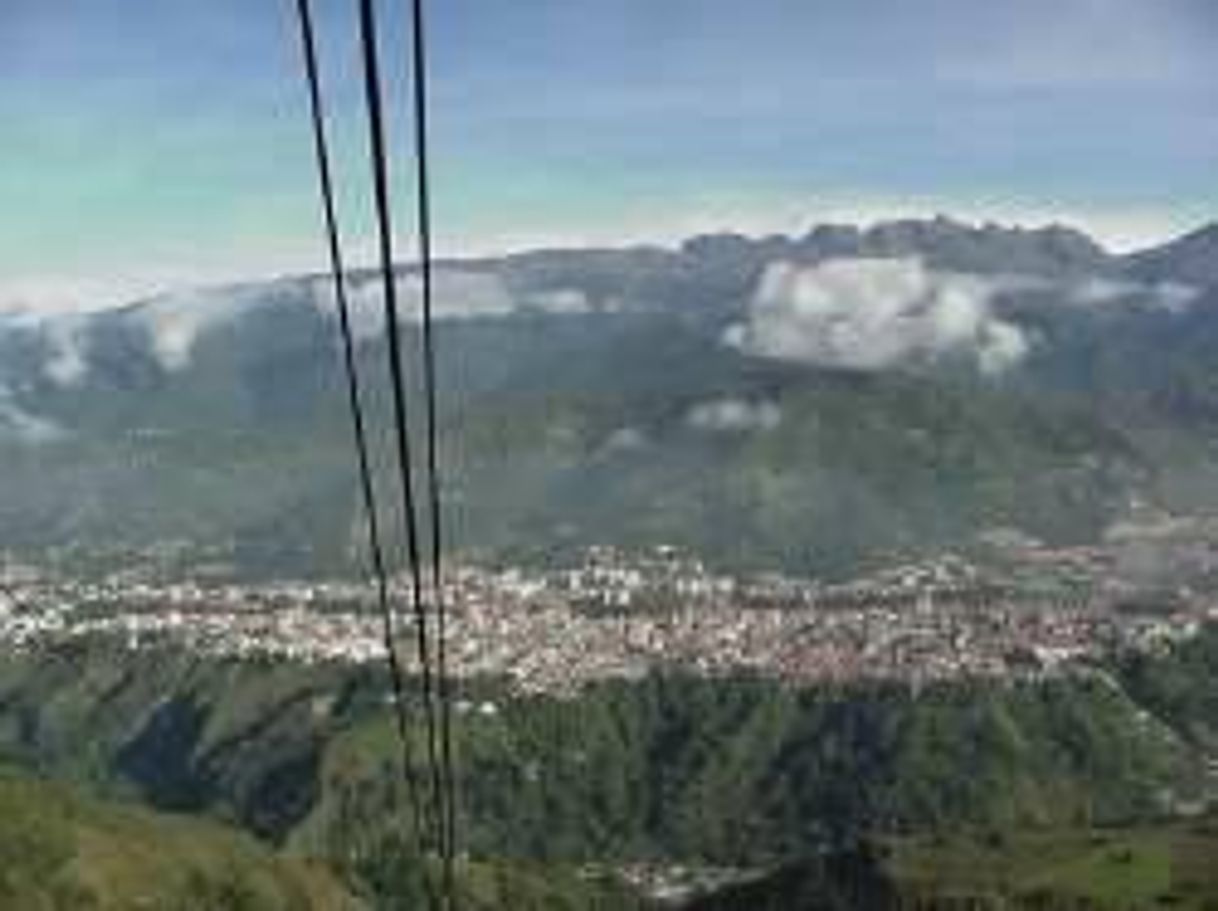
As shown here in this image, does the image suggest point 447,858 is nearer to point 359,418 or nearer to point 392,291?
point 359,418

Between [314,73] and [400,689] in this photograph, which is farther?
[400,689]

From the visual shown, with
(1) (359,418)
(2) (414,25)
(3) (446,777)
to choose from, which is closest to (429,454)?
(1) (359,418)

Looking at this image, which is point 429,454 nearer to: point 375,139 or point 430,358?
point 430,358

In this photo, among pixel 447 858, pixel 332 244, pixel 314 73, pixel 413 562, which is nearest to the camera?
pixel 314 73

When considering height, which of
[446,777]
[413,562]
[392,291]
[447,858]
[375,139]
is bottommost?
[447,858]

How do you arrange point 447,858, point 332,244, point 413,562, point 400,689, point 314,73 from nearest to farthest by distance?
point 314,73, point 332,244, point 413,562, point 400,689, point 447,858

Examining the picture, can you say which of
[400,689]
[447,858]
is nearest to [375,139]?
[400,689]

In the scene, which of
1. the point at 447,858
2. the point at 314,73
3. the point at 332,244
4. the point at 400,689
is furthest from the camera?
the point at 447,858

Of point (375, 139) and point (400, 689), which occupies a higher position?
point (375, 139)

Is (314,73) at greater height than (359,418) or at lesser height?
greater
